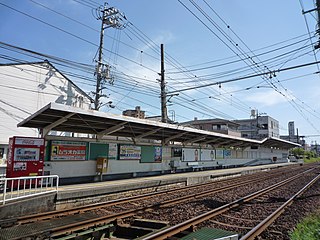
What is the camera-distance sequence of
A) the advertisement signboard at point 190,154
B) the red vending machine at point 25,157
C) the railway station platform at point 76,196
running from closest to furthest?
1. the railway station platform at point 76,196
2. the red vending machine at point 25,157
3. the advertisement signboard at point 190,154

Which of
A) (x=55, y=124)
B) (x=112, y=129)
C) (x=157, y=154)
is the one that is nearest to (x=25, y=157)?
(x=55, y=124)

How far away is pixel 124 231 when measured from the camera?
6.99m

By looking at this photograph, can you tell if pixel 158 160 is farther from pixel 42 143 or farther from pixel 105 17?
pixel 105 17

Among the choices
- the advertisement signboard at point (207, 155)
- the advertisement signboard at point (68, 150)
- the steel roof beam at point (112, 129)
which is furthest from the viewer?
the advertisement signboard at point (207, 155)

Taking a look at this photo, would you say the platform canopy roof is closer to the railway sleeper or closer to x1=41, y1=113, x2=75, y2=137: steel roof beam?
x1=41, y1=113, x2=75, y2=137: steel roof beam

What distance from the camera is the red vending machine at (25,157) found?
10430mm

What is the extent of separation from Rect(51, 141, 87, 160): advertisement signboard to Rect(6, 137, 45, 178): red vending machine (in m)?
1.42

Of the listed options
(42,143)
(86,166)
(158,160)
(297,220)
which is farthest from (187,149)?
(297,220)

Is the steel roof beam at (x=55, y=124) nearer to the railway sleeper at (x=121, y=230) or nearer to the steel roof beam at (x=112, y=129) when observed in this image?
the steel roof beam at (x=112, y=129)

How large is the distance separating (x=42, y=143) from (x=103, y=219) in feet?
18.5

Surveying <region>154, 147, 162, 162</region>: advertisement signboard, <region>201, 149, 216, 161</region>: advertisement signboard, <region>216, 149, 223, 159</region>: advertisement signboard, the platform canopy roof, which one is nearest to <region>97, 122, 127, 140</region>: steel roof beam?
the platform canopy roof

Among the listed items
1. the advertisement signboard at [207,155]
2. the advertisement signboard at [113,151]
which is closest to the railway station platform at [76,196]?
the advertisement signboard at [113,151]

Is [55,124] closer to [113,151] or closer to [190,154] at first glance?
[113,151]

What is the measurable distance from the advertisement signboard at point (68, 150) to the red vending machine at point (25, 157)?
1.42m
